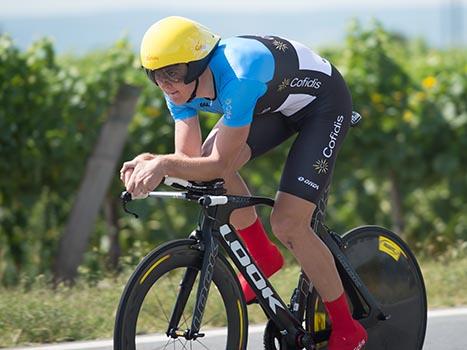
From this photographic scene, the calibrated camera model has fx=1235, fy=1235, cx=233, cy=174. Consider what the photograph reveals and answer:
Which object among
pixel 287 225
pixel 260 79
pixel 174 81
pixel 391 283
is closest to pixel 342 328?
pixel 391 283

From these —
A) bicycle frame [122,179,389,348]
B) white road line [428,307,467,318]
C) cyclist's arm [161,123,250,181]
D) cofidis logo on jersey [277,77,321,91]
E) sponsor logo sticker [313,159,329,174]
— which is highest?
cofidis logo on jersey [277,77,321,91]

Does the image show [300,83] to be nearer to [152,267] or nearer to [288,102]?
[288,102]

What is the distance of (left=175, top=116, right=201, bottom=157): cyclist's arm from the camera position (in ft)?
17.4

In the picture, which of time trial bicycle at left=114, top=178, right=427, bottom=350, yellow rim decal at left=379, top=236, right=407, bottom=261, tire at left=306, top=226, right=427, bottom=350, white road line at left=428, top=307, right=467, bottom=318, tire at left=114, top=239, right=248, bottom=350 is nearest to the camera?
tire at left=114, top=239, right=248, bottom=350

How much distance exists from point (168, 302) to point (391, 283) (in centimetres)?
109

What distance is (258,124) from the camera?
215 inches

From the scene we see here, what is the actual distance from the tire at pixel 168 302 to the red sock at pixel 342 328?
460mm

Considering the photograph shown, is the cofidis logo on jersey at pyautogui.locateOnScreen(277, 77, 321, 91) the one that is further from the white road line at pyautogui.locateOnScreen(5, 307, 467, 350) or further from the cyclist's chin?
the white road line at pyautogui.locateOnScreen(5, 307, 467, 350)

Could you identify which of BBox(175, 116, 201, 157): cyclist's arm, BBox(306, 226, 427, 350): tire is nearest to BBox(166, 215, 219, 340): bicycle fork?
BBox(175, 116, 201, 157): cyclist's arm

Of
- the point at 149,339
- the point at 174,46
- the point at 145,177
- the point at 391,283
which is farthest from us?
the point at 391,283

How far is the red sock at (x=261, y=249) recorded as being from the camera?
5.56 m

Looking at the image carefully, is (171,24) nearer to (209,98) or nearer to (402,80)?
(209,98)

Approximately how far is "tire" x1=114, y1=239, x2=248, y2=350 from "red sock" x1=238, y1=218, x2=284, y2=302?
0.27 meters

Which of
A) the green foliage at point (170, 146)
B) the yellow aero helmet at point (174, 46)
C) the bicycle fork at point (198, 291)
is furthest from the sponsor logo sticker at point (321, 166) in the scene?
the green foliage at point (170, 146)
